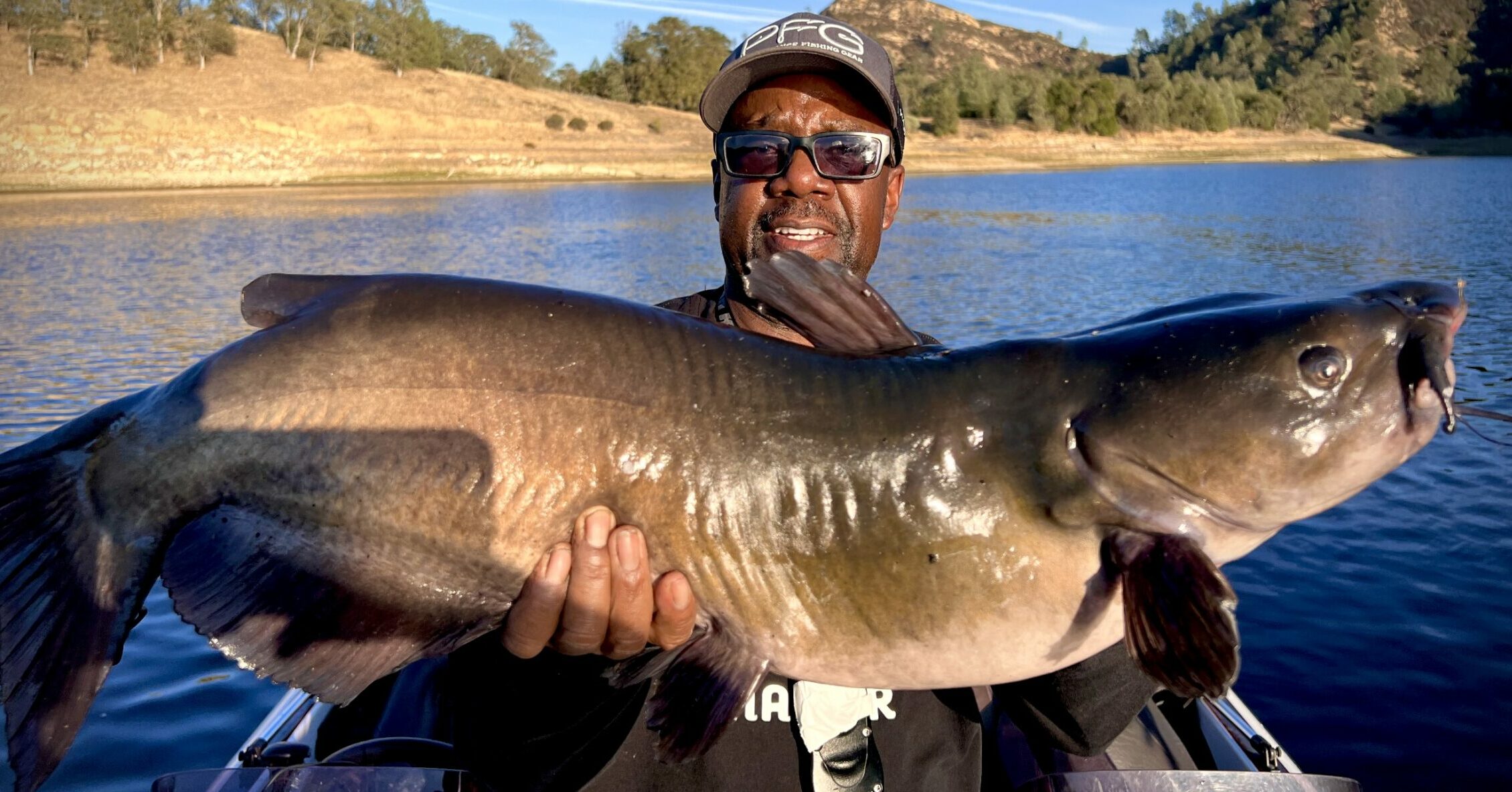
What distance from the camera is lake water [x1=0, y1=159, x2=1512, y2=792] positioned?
17.0 feet

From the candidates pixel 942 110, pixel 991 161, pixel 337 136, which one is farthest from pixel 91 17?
pixel 991 161

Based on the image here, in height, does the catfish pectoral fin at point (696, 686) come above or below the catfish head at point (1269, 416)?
below

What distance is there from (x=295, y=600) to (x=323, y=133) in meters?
55.5

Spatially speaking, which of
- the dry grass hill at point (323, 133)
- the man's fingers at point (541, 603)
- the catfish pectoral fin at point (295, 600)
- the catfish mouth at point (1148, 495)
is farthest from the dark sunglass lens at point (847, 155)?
the dry grass hill at point (323, 133)

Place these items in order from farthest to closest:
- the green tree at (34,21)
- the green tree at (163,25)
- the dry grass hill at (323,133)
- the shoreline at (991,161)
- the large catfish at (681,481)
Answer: the green tree at (163,25) < the green tree at (34,21) < the dry grass hill at (323,133) < the shoreline at (991,161) < the large catfish at (681,481)

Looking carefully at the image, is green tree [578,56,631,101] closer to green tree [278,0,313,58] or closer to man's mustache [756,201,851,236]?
green tree [278,0,313,58]

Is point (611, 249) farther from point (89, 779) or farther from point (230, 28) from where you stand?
point (230, 28)

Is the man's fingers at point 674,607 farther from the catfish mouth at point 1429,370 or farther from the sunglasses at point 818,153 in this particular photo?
the sunglasses at point 818,153

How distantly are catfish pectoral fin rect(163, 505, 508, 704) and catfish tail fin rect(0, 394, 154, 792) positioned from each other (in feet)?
0.35

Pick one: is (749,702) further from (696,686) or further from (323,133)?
(323,133)

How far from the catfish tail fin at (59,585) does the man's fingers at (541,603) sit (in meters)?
0.67

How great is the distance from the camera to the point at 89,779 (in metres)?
4.56

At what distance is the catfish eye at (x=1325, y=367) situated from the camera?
1.90m

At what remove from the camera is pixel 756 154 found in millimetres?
3438
